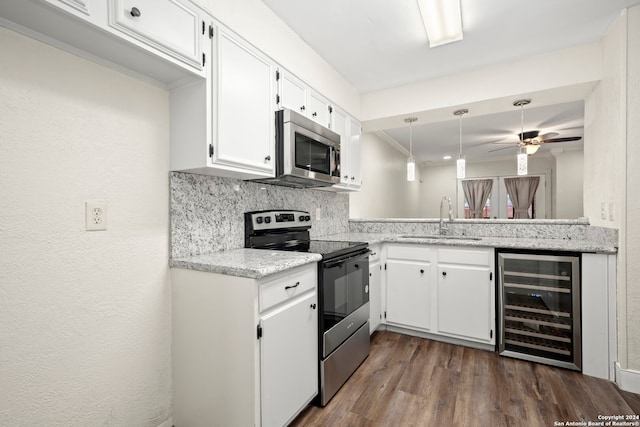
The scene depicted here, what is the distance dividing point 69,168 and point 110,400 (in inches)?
41.8

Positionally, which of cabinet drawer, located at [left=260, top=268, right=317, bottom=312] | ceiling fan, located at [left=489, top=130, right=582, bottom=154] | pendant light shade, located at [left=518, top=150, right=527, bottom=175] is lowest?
cabinet drawer, located at [left=260, top=268, right=317, bottom=312]

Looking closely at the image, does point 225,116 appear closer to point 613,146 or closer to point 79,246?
point 79,246

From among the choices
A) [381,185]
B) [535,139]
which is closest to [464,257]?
[381,185]

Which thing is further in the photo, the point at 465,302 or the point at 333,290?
the point at 465,302

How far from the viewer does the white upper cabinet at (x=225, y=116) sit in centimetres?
152

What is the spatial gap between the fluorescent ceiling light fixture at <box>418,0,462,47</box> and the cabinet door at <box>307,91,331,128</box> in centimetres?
92

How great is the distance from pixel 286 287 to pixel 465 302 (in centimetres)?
178

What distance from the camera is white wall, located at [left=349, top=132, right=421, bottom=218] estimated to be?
4.05 metres

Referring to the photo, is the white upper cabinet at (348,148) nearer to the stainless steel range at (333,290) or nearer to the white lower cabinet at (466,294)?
the stainless steel range at (333,290)

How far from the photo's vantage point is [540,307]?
7.48ft

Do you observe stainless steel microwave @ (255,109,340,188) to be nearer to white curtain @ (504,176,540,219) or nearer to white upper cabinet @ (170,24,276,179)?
white upper cabinet @ (170,24,276,179)

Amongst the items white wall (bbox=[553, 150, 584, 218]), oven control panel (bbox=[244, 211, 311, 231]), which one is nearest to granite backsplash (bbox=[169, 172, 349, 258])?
oven control panel (bbox=[244, 211, 311, 231])

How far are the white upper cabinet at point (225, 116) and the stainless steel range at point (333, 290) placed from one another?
0.53m

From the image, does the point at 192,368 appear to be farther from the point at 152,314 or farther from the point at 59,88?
the point at 59,88
